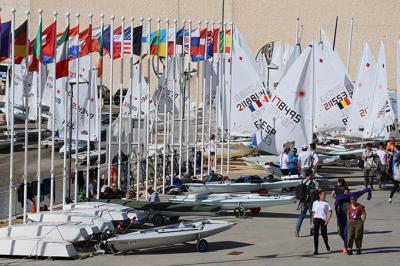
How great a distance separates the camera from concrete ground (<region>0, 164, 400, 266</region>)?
20.6m

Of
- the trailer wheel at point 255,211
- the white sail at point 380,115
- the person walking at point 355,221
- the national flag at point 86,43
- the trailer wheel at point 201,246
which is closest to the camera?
the person walking at point 355,221

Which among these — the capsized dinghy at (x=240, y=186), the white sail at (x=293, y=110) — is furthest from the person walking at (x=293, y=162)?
the capsized dinghy at (x=240, y=186)

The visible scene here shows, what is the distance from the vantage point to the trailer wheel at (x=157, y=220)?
81.7 feet

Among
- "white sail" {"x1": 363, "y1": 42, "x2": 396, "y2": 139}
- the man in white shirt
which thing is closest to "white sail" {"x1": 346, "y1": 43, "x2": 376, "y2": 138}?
"white sail" {"x1": 363, "y1": 42, "x2": 396, "y2": 139}

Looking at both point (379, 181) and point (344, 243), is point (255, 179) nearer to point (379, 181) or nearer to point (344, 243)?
point (379, 181)

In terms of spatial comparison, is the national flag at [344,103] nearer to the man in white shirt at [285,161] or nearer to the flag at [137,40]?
the man in white shirt at [285,161]

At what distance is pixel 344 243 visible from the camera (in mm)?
21438

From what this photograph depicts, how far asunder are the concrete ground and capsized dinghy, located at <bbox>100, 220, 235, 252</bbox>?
0.19 meters

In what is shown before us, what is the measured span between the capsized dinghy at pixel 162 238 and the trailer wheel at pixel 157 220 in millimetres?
2714

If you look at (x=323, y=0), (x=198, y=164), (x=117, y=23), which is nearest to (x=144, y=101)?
(x=198, y=164)

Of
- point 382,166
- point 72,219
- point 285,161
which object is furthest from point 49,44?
point 382,166

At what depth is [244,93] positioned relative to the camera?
36.8m

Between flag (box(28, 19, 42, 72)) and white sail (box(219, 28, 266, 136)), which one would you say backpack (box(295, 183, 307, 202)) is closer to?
flag (box(28, 19, 42, 72))

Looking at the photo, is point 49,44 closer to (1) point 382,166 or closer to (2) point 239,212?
(2) point 239,212
